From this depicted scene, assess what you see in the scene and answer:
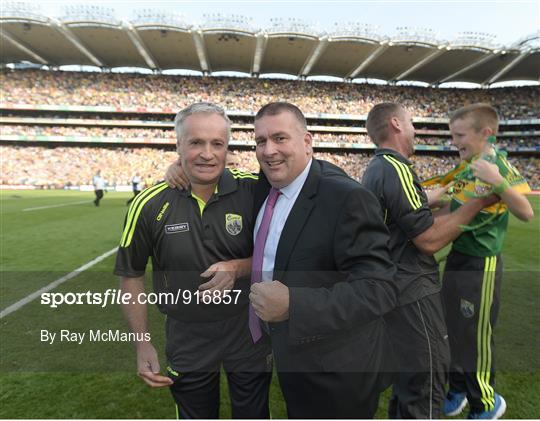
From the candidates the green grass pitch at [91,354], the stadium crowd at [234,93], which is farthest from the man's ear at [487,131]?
the stadium crowd at [234,93]

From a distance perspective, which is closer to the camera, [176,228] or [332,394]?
[332,394]

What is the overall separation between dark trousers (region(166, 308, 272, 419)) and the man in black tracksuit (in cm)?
86

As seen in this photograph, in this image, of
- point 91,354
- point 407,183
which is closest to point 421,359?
point 407,183

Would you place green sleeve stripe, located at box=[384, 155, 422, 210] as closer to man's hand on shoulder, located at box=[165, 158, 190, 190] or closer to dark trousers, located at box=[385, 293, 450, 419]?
dark trousers, located at box=[385, 293, 450, 419]

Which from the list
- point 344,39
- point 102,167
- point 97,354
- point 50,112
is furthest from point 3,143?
point 97,354

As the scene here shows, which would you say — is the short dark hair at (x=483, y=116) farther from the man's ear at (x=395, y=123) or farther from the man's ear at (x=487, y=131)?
the man's ear at (x=395, y=123)

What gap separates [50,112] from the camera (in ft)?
136

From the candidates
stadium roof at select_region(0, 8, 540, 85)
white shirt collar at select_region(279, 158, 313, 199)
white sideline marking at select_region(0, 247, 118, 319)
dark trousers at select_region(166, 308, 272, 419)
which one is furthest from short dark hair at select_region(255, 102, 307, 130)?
stadium roof at select_region(0, 8, 540, 85)

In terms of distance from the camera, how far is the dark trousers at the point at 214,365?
1.89 metres

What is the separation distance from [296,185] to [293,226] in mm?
235

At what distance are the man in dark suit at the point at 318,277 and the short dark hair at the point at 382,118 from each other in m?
0.82

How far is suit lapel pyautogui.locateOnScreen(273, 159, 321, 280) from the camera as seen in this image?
4.57ft

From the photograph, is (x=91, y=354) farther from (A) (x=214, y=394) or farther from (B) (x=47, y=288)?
(B) (x=47, y=288)

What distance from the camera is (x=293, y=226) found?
1401mm
